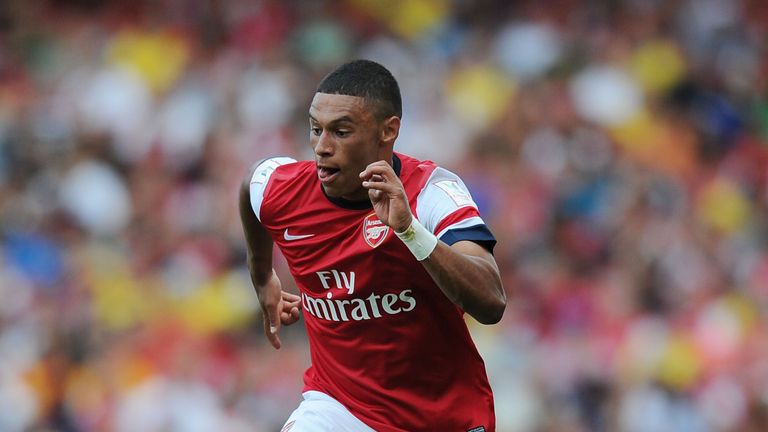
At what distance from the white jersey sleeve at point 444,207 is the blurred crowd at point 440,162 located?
17.0 feet

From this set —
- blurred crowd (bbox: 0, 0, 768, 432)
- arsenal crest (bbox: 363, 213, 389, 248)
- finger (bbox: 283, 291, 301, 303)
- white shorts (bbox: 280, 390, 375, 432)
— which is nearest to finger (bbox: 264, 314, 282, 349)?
finger (bbox: 283, 291, 301, 303)

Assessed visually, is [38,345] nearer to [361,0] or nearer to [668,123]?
[361,0]

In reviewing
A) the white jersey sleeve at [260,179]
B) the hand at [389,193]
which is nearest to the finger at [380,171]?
the hand at [389,193]

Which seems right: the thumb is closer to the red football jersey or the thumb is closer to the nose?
the red football jersey

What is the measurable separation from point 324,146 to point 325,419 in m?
1.10

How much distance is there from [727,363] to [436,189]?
6.46 meters

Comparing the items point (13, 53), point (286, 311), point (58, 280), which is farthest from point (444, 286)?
point (13, 53)

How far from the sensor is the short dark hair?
5047 mm

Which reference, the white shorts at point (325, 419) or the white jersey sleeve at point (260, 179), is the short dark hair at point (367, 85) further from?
the white shorts at point (325, 419)

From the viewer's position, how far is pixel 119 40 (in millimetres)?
13719

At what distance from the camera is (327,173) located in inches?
200

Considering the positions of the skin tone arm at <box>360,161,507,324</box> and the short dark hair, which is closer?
the skin tone arm at <box>360,161,507,324</box>

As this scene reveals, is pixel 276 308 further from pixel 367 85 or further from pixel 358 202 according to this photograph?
pixel 367 85

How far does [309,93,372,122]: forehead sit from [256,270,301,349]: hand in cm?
102
